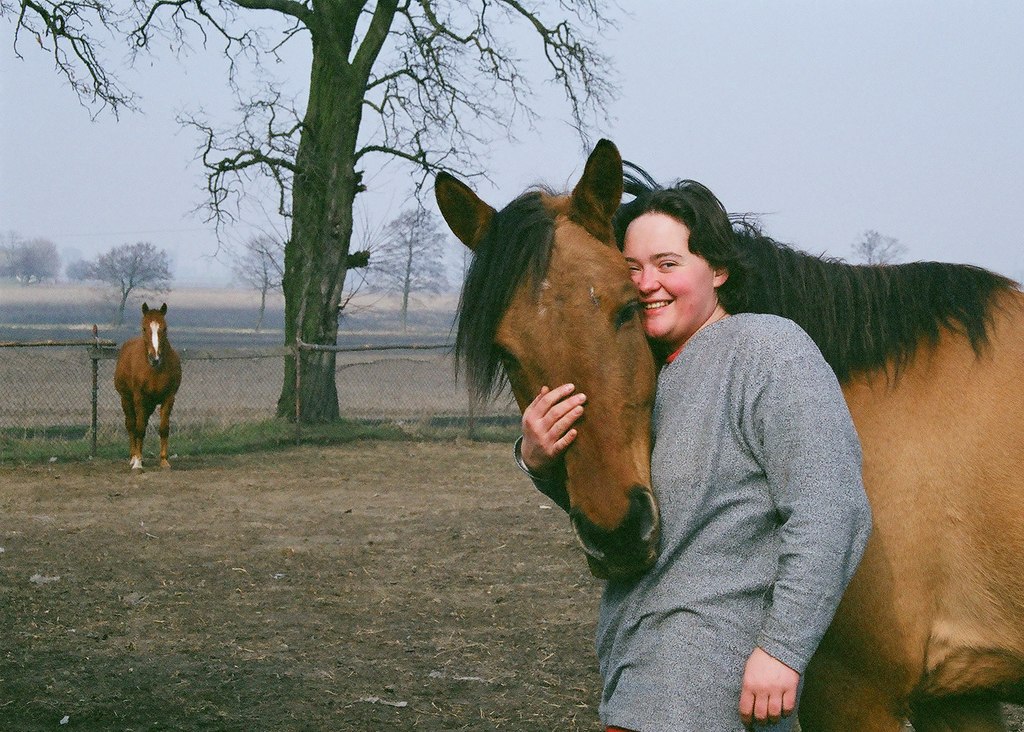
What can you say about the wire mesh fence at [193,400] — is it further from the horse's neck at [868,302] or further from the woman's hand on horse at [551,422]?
the woman's hand on horse at [551,422]

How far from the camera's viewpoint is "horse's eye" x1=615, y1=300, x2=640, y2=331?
1919 millimetres

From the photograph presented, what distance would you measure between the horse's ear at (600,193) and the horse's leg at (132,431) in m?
10.3

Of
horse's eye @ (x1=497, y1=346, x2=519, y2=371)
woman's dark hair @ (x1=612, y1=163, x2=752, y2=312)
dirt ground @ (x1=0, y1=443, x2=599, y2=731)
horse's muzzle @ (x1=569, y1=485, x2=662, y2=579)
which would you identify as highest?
woman's dark hair @ (x1=612, y1=163, x2=752, y2=312)

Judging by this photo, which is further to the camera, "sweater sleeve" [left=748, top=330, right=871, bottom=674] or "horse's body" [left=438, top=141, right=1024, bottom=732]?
"horse's body" [left=438, top=141, right=1024, bottom=732]

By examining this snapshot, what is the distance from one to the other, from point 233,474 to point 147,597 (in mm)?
5240

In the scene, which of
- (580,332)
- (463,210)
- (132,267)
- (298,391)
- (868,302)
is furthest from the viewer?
(132,267)

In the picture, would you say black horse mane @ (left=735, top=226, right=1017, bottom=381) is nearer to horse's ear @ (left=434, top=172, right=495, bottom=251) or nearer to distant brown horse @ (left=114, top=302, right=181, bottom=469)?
horse's ear @ (left=434, top=172, right=495, bottom=251)

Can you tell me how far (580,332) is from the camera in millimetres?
1887

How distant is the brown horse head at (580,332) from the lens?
1.76 meters

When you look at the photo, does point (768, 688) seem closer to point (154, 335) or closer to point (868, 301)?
point (868, 301)

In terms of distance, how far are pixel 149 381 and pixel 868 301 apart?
1036 cm

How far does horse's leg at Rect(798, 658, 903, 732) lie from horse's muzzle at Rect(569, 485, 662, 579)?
0.64 meters

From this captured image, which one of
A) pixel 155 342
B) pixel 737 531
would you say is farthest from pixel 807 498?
pixel 155 342

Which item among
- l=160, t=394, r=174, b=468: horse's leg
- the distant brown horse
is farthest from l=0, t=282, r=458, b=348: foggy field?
l=160, t=394, r=174, b=468: horse's leg
